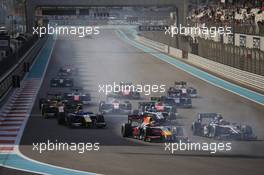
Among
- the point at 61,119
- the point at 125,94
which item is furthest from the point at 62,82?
the point at 61,119

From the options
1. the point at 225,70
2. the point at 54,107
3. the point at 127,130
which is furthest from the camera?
the point at 225,70

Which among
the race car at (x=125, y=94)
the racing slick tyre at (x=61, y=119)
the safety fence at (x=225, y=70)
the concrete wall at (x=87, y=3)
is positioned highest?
the concrete wall at (x=87, y=3)

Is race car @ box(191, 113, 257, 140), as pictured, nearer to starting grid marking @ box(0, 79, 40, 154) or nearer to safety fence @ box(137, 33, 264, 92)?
starting grid marking @ box(0, 79, 40, 154)

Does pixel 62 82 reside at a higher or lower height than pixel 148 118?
lower

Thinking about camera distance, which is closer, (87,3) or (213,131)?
(213,131)

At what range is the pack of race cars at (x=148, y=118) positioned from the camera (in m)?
26.3

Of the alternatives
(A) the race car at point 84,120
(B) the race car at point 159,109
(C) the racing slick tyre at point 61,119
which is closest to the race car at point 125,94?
(B) the race car at point 159,109

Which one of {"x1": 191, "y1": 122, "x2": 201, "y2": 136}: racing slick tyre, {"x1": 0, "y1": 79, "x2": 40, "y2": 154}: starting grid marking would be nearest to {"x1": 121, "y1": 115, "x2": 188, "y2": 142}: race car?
{"x1": 191, "y1": 122, "x2": 201, "y2": 136}: racing slick tyre

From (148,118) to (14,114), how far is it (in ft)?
32.4

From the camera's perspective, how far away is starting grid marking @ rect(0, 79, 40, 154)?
88.4ft

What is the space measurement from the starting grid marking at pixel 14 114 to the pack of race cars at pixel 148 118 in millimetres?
1425

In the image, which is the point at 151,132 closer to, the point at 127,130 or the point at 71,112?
the point at 127,130

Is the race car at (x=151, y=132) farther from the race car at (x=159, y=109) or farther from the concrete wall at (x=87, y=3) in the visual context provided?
the concrete wall at (x=87, y=3)

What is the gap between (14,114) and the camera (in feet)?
116
